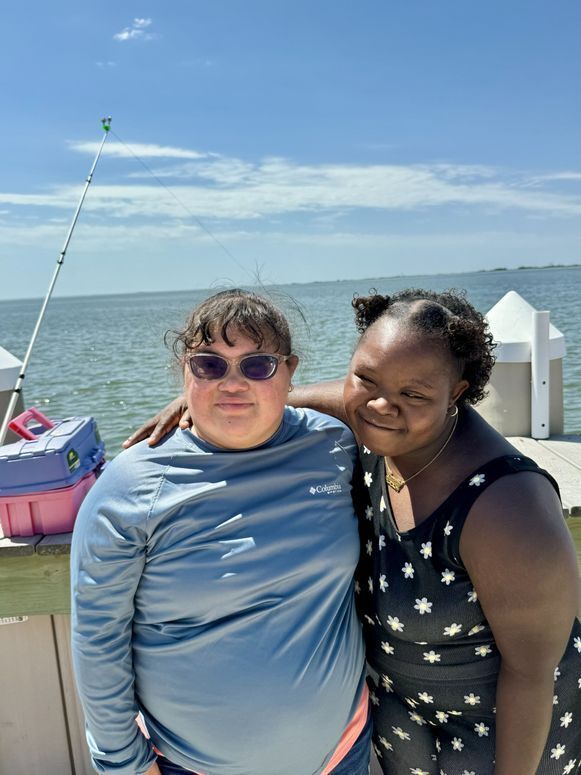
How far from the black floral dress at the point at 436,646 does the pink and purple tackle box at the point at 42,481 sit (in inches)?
36.7

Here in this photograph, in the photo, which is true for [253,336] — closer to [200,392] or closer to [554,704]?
[200,392]

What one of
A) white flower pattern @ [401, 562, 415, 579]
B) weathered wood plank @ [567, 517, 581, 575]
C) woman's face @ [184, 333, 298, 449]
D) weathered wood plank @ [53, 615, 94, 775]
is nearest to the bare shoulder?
white flower pattern @ [401, 562, 415, 579]

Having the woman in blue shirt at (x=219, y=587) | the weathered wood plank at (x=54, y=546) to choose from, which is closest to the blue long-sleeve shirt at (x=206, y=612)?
the woman in blue shirt at (x=219, y=587)

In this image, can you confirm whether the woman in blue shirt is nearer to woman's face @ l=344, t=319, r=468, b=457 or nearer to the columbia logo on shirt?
the columbia logo on shirt

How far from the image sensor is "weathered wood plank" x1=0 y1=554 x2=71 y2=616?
213 centimetres


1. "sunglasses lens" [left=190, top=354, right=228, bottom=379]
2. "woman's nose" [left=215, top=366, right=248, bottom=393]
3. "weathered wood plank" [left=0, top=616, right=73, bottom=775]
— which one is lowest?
"weathered wood plank" [left=0, top=616, right=73, bottom=775]

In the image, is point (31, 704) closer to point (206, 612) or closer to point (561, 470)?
point (206, 612)

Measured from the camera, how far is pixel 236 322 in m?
1.66

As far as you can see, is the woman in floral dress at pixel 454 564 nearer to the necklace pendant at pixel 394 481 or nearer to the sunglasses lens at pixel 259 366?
the necklace pendant at pixel 394 481

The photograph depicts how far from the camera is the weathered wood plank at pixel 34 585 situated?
6.98 ft

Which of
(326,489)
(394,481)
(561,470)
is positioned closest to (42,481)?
(326,489)

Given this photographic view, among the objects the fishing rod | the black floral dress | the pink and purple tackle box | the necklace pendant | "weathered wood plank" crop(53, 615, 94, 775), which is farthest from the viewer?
the fishing rod

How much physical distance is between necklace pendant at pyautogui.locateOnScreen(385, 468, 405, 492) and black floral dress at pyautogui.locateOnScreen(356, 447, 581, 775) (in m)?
0.02

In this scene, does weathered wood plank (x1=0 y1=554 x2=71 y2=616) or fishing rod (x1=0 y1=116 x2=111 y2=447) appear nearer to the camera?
weathered wood plank (x1=0 y1=554 x2=71 y2=616)
